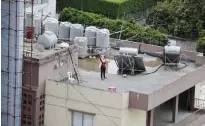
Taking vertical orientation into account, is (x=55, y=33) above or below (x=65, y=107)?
above

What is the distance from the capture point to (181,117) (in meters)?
37.9

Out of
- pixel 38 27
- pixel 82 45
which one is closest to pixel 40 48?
pixel 82 45

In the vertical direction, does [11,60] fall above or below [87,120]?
above

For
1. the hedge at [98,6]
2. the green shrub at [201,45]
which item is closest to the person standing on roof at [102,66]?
the green shrub at [201,45]

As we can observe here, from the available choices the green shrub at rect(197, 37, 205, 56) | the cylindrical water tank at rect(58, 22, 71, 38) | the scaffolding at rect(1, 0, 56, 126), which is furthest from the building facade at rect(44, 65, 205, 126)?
the green shrub at rect(197, 37, 205, 56)

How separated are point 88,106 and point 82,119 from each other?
86cm

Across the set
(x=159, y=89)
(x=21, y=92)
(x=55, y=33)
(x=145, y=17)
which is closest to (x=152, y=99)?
(x=159, y=89)

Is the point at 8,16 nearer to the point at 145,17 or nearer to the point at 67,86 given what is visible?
the point at 67,86

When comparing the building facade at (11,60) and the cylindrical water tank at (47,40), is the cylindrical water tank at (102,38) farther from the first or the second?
the building facade at (11,60)

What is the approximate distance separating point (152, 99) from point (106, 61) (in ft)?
13.8

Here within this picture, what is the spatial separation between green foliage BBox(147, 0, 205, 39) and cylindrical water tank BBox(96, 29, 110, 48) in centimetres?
2515

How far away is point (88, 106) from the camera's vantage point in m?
33.7

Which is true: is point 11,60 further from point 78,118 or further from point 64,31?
point 64,31

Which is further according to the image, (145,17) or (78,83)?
(145,17)
